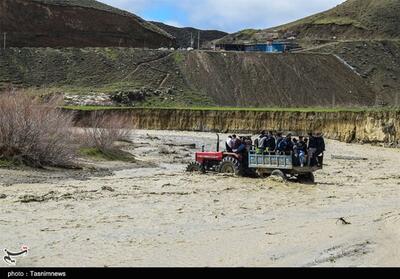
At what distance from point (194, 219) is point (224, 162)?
9997 millimetres

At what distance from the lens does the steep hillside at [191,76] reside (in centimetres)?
8125

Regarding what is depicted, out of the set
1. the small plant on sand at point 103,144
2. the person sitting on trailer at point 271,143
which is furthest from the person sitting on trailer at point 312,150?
the small plant on sand at point 103,144

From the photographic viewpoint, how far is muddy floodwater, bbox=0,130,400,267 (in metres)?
11.3

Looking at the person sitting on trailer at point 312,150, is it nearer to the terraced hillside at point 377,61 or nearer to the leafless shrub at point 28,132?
the leafless shrub at point 28,132

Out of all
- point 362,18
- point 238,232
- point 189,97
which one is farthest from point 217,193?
point 362,18

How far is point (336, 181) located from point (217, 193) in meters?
7.36

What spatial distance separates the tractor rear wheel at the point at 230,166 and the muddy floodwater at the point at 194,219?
619 mm

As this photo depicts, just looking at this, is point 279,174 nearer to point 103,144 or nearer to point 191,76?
point 103,144

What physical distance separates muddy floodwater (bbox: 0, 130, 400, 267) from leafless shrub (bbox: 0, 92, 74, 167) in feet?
3.83

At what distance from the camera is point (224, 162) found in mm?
25312

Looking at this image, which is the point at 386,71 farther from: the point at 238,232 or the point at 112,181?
the point at 238,232

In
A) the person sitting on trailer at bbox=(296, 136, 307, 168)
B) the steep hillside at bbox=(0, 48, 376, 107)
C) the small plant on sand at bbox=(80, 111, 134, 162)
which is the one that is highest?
the steep hillside at bbox=(0, 48, 376, 107)

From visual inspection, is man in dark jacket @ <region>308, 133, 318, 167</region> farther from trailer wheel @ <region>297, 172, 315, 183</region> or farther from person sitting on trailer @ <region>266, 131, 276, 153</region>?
person sitting on trailer @ <region>266, 131, 276, 153</region>

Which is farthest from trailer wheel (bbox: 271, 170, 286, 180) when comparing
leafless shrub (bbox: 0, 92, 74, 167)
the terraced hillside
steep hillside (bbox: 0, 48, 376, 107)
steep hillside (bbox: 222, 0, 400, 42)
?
steep hillside (bbox: 222, 0, 400, 42)
